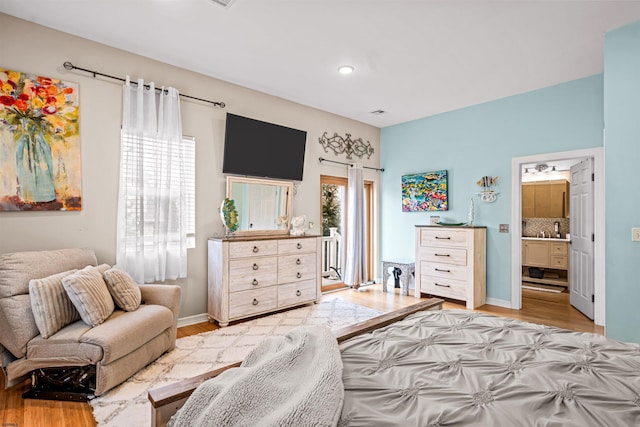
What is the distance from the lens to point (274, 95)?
432 cm

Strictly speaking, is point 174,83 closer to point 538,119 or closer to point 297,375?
point 297,375

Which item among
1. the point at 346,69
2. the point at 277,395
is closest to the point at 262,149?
the point at 346,69

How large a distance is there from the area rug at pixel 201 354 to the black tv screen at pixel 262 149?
69.2 inches

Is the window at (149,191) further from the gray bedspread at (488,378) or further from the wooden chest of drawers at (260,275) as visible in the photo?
the gray bedspread at (488,378)

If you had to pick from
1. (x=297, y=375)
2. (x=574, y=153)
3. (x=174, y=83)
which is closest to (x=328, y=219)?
(x=174, y=83)

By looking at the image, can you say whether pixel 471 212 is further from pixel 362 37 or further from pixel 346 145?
pixel 362 37

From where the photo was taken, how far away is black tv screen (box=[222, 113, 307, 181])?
3836mm

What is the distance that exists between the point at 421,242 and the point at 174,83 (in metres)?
3.74

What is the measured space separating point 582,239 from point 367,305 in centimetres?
275

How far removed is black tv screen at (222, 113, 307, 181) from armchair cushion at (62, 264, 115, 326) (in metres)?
1.84

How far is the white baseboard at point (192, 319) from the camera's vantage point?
3500 mm

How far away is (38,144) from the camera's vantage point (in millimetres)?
2680

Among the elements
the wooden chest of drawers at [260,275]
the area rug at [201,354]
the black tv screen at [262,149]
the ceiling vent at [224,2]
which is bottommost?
the area rug at [201,354]

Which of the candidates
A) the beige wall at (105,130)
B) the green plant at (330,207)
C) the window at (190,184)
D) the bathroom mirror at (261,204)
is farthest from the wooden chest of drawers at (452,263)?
the window at (190,184)
